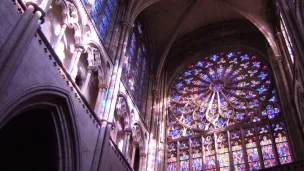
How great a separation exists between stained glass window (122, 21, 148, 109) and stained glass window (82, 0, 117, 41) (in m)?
1.69

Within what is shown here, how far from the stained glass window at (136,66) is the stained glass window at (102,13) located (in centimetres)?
169

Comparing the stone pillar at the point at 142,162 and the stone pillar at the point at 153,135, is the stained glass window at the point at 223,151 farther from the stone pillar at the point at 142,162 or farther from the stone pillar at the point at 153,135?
the stone pillar at the point at 142,162

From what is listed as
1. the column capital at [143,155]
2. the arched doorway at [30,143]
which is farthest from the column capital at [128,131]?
the arched doorway at [30,143]

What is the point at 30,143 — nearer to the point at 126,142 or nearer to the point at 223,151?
the point at 126,142

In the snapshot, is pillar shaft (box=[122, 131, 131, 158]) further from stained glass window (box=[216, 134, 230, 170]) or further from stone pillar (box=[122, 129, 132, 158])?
stained glass window (box=[216, 134, 230, 170])

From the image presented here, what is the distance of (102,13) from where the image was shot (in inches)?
495

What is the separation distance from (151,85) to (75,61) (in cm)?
707

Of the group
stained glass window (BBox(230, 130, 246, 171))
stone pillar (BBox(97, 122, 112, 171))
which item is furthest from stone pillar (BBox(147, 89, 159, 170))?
stone pillar (BBox(97, 122, 112, 171))

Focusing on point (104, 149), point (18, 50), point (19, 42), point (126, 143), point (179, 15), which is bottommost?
point (104, 149)

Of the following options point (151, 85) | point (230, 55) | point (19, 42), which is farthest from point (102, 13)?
point (230, 55)

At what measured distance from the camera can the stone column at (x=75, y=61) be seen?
370 inches

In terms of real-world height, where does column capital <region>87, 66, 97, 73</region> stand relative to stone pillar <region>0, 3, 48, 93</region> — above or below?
above

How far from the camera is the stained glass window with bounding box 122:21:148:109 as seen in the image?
45.9ft

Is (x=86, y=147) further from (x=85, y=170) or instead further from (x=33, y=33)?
(x=33, y=33)
